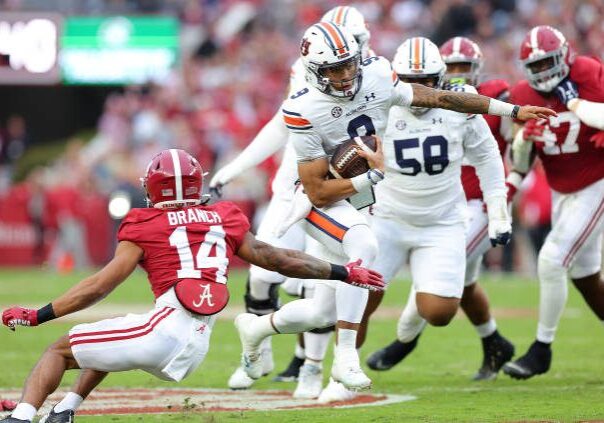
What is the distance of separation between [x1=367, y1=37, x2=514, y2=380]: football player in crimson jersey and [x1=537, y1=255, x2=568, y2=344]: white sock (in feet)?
1.33

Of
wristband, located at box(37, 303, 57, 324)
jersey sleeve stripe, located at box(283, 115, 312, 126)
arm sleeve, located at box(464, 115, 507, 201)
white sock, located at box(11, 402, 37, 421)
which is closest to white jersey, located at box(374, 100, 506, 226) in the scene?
arm sleeve, located at box(464, 115, 507, 201)

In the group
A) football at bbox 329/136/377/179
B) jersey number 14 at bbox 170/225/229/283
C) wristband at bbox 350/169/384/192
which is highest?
football at bbox 329/136/377/179

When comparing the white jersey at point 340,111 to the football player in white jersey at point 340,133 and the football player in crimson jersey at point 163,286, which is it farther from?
the football player in crimson jersey at point 163,286

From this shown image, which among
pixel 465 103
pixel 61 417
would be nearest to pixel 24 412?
pixel 61 417

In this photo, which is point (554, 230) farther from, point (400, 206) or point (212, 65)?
point (212, 65)

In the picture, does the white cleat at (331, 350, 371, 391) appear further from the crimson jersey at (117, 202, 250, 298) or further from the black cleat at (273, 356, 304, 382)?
the black cleat at (273, 356, 304, 382)

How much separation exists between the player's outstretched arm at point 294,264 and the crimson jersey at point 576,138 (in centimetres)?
247

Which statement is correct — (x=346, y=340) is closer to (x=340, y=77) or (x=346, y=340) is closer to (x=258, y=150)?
(x=340, y=77)

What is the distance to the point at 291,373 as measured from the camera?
8.23m

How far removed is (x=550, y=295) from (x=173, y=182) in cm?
308

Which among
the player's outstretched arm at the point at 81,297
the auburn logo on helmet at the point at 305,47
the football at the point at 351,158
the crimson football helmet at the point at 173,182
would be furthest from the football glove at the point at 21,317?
the auburn logo on helmet at the point at 305,47

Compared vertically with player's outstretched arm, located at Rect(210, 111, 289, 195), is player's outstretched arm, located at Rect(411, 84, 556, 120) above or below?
above

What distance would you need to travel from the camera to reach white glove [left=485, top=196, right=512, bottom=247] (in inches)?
290

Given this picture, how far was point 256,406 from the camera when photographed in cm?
682
